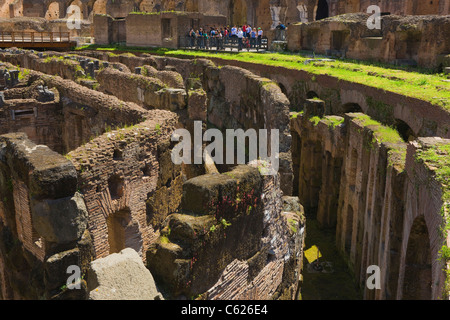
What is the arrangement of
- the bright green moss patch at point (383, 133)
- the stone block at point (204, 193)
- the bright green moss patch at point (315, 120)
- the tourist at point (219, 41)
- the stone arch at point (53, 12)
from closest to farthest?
the stone block at point (204, 193)
the bright green moss patch at point (383, 133)
the bright green moss patch at point (315, 120)
the tourist at point (219, 41)
the stone arch at point (53, 12)

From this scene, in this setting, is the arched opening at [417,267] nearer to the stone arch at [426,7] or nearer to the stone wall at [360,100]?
the stone wall at [360,100]

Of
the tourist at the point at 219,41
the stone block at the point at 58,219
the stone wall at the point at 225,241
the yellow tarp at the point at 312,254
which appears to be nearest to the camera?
the stone wall at the point at 225,241

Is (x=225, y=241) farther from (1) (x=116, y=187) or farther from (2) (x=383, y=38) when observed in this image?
(2) (x=383, y=38)

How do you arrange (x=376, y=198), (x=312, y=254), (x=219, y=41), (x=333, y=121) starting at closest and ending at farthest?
(x=376, y=198) < (x=312, y=254) < (x=333, y=121) < (x=219, y=41)

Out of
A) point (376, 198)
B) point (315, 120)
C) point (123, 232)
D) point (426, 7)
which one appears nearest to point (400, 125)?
point (315, 120)

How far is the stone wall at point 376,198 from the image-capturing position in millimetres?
5954

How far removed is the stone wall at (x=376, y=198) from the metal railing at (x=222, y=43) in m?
12.1

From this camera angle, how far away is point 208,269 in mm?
4504

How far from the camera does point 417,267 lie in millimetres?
6695

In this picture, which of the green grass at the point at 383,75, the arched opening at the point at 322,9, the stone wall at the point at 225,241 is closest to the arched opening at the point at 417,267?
the stone wall at the point at 225,241

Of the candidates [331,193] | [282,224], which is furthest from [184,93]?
[282,224]

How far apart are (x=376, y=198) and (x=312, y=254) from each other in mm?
2483

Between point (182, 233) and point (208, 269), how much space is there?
0.50 m

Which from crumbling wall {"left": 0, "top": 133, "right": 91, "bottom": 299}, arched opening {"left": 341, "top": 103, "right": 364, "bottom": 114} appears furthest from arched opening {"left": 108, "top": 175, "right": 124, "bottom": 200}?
arched opening {"left": 341, "top": 103, "right": 364, "bottom": 114}
